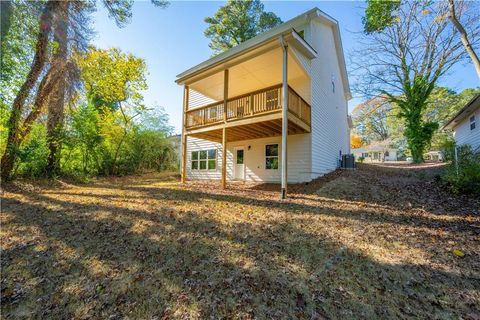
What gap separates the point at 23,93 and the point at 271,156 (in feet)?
40.1

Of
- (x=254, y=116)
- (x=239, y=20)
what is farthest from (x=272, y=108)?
(x=239, y=20)

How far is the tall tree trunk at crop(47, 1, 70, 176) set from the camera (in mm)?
10219

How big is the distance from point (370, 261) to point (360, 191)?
201 inches

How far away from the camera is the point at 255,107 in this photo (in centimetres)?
913

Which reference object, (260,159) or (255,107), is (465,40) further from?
(260,159)

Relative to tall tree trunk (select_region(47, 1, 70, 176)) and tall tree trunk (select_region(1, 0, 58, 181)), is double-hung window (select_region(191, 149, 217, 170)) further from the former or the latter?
tall tree trunk (select_region(1, 0, 58, 181))

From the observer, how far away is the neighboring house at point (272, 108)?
345 inches

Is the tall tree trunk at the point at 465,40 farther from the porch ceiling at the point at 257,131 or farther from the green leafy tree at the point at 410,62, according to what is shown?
the green leafy tree at the point at 410,62

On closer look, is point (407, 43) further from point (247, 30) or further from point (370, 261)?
point (370, 261)

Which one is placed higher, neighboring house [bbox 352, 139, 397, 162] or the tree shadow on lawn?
neighboring house [bbox 352, 139, 397, 162]

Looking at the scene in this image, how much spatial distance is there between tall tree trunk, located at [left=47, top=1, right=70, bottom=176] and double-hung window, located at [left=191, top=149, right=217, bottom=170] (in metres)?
7.70

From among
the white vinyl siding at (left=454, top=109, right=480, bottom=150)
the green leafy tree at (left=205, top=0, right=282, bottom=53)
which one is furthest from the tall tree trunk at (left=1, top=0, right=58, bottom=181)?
the white vinyl siding at (left=454, top=109, right=480, bottom=150)

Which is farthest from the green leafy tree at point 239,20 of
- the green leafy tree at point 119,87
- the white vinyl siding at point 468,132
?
the white vinyl siding at point 468,132

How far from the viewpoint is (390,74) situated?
21.0 metres
